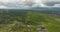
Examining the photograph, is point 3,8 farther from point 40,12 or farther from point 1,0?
point 40,12

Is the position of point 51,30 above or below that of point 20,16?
below

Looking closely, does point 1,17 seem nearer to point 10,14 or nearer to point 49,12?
point 10,14

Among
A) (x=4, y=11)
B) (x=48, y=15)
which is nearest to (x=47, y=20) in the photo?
(x=48, y=15)

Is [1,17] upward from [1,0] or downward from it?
downward

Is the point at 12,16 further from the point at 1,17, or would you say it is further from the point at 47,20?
the point at 47,20

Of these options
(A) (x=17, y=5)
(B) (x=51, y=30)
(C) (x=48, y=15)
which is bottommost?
(B) (x=51, y=30)

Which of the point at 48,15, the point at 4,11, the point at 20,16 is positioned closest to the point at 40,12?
the point at 48,15
